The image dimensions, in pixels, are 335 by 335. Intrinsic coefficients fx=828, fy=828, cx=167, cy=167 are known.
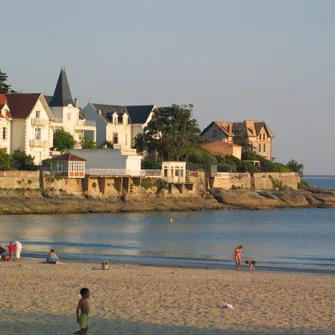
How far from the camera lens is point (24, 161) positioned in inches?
2408

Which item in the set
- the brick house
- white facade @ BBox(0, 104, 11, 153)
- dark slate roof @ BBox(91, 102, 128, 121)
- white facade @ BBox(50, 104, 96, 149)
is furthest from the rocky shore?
dark slate roof @ BBox(91, 102, 128, 121)

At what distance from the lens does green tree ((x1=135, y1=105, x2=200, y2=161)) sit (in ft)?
241

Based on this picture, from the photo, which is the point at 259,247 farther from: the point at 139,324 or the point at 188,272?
the point at 139,324

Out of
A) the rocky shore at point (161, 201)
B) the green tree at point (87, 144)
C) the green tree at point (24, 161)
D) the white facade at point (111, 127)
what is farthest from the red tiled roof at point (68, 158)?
the white facade at point (111, 127)

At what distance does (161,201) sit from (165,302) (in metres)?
46.5

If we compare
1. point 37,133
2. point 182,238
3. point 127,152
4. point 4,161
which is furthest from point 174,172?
point 182,238

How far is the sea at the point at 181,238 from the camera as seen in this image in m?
32.4

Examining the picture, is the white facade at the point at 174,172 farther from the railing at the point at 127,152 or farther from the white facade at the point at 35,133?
the white facade at the point at 35,133

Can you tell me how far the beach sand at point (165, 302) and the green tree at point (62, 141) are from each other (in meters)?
42.1

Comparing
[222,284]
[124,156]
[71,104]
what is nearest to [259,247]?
[222,284]

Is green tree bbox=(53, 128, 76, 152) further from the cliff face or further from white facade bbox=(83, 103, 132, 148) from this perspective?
the cliff face

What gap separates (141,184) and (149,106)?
18.0m

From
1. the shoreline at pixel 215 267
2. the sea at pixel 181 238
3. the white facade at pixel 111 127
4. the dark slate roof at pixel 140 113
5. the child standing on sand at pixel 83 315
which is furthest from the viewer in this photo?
the dark slate roof at pixel 140 113

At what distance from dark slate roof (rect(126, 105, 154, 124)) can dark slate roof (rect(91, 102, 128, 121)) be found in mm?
773
